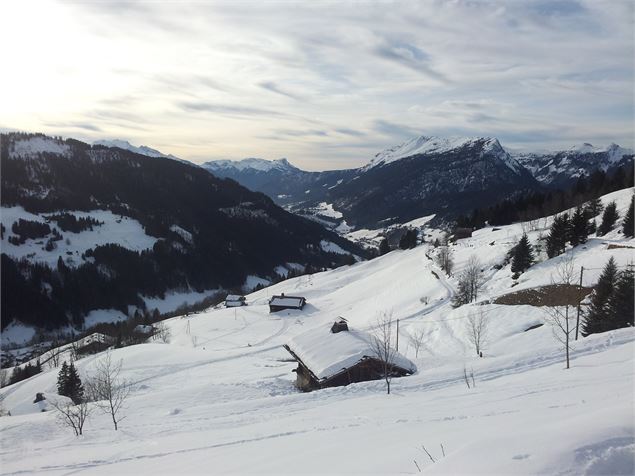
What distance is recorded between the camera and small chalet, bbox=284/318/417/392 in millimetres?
26294

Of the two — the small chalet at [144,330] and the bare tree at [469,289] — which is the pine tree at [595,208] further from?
the small chalet at [144,330]

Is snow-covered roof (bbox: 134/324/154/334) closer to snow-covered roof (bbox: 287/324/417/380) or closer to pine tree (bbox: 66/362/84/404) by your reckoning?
pine tree (bbox: 66/362/84/404)

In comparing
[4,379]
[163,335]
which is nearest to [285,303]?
[163,335]

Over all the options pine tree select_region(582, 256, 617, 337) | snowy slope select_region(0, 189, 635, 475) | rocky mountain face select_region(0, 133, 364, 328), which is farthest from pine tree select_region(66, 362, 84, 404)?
rocky mountain face select_region(0, 133, 364, 328)

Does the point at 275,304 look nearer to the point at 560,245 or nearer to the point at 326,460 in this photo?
the point at 560,245

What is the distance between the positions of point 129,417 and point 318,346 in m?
12.7

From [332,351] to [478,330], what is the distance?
11.1 metres

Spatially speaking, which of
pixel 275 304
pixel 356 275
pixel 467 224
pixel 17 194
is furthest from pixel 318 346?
pixel 17 194

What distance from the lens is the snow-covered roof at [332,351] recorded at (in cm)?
2655

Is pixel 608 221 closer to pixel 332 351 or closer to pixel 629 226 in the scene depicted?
pixel 629 226

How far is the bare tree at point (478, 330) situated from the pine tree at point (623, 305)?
8.06 meters

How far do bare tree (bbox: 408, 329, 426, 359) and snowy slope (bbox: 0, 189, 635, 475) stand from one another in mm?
557

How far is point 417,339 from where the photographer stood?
123 ft

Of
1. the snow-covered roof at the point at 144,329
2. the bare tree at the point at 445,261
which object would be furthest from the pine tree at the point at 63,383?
the bare tree at the point at 445,261
